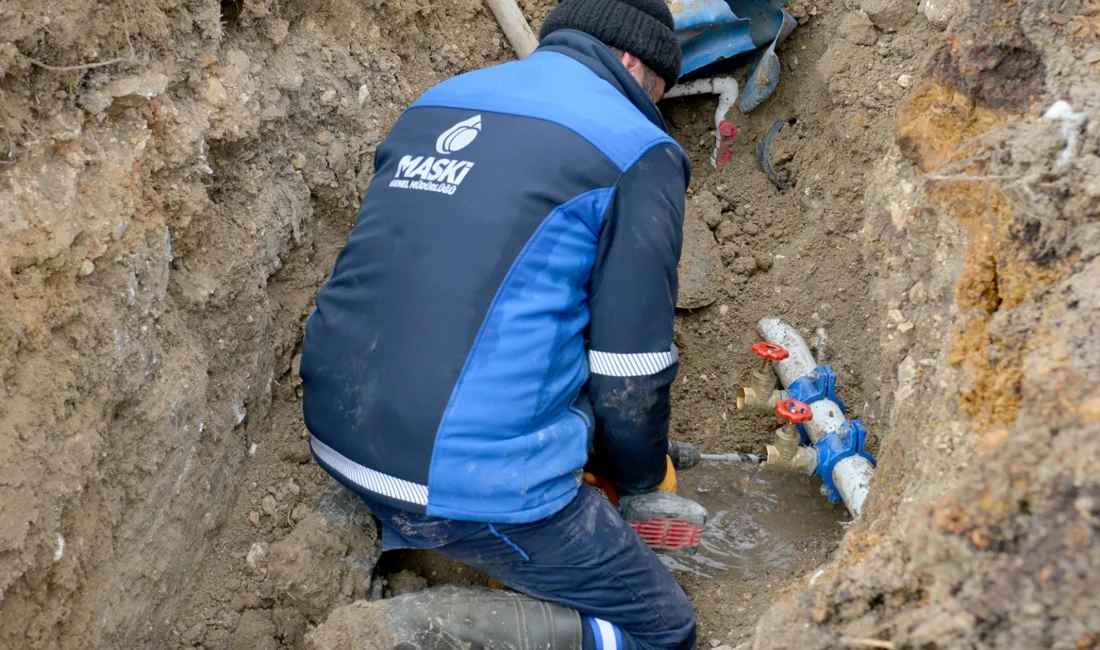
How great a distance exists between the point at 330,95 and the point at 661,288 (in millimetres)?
1304

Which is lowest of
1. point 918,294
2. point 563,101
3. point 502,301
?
point 502,301

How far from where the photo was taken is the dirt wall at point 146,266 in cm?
170

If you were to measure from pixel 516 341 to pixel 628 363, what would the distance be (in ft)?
1.00

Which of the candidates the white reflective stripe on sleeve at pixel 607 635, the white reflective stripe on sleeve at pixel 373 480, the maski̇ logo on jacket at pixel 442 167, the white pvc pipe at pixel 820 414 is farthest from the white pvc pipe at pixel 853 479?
the maski̇ logo on jacket at pixel 442 167

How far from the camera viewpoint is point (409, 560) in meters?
2.35

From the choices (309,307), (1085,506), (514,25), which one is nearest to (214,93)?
(309,307)

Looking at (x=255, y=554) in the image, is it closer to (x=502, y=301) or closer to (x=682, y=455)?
(x=502, y=301)

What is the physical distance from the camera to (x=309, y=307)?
2.56 meters

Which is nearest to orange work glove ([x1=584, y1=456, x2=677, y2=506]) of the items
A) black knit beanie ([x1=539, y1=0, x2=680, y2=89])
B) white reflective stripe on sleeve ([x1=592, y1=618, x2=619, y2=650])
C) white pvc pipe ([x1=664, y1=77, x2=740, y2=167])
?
white reflective stripe on sleeve ([x1=592, y1=618, x2=619, y2=650])

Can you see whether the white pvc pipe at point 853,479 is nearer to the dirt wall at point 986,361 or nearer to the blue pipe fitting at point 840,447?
the blue pipe fitting at point 840,447

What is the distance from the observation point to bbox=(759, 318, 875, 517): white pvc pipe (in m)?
2.28

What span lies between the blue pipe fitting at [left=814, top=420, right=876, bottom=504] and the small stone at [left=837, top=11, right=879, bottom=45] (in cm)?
140

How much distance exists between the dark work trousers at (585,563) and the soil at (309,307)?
0.24m

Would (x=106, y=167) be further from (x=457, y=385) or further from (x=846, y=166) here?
(x=846, y=166)
